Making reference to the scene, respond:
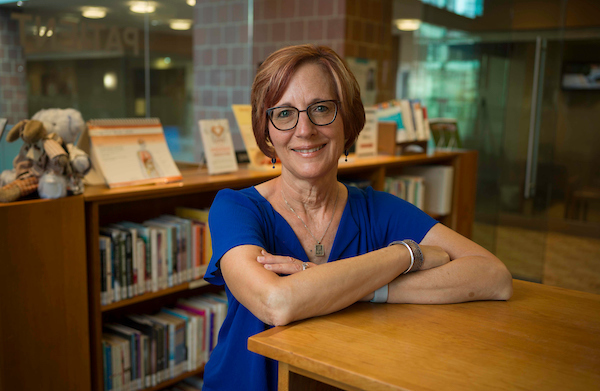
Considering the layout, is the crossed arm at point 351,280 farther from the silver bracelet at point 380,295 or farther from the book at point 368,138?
the book at point 368,138

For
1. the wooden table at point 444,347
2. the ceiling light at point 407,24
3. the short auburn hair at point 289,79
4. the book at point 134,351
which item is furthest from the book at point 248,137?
the ceiling light at point 407,24

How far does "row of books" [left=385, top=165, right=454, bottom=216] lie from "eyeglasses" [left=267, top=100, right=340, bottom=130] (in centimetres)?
232

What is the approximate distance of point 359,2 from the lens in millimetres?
4066

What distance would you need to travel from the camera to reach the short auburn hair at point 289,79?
4.40ft

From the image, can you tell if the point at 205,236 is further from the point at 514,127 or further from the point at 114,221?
the point at 514,127

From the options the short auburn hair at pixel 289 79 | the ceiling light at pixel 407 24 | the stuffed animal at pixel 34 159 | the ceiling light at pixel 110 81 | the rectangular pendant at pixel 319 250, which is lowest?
the rectangular pendant at pixel 319 250

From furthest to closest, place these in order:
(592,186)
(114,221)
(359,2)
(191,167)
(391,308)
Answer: (592,186), (359,2), (191,167), (114,221), (391,308)

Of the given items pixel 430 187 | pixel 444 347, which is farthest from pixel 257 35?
pixel 444 347

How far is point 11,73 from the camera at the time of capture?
2316 millimetres

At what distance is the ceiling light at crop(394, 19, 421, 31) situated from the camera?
4559mm

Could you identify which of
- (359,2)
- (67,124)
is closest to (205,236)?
(67,124)

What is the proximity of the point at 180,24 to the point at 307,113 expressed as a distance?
6.90 ft

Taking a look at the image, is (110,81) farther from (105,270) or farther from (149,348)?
(149,348)

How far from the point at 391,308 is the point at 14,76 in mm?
2040
